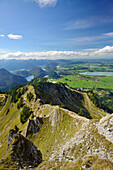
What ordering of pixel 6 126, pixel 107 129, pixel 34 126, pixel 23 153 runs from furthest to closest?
1. pixel 6 126
2. pixel 34 126
3. pixel 107 129
4. pixel 23 153

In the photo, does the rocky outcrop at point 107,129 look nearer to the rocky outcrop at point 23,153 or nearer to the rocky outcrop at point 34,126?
the rocky outcrop at point 23,153

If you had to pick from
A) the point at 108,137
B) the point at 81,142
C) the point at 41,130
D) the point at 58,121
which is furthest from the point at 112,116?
the point at 41,130

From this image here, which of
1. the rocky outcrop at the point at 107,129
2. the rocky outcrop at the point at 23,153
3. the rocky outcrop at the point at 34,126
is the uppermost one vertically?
the rocky outcrop at the point at 107,129

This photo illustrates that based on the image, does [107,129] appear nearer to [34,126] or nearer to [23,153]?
Result: [23,153]

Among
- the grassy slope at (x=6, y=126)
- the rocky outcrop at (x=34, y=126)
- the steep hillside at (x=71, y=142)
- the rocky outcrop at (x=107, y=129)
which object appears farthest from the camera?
the grassy slope at (x=6, y=126)

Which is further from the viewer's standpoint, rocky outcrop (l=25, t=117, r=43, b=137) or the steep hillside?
rocky outcrop (l=25, t=117, r=43, b=137)

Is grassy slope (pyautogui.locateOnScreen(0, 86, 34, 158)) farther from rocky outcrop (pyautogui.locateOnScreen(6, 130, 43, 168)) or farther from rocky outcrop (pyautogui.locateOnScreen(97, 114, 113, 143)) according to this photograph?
rocky outcrop (pyautogui.locateOnScreen(97, 114, 113, 143))

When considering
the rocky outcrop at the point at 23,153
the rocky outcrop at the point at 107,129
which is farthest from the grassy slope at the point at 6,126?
the rocky outcrop at the point at 107,129

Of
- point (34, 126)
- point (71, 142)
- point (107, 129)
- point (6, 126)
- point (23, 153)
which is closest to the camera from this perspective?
point (23, 153)

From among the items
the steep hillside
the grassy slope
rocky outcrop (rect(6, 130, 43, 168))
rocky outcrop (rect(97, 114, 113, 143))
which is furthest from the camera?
the grassy slope

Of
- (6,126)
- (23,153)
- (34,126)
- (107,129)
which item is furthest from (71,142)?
(6,126)

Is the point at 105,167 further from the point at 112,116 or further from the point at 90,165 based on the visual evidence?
the point at 112,116

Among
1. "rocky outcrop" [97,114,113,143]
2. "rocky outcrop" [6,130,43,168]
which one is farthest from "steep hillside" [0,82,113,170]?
"rocky outcrop" [6,130,43,168]
